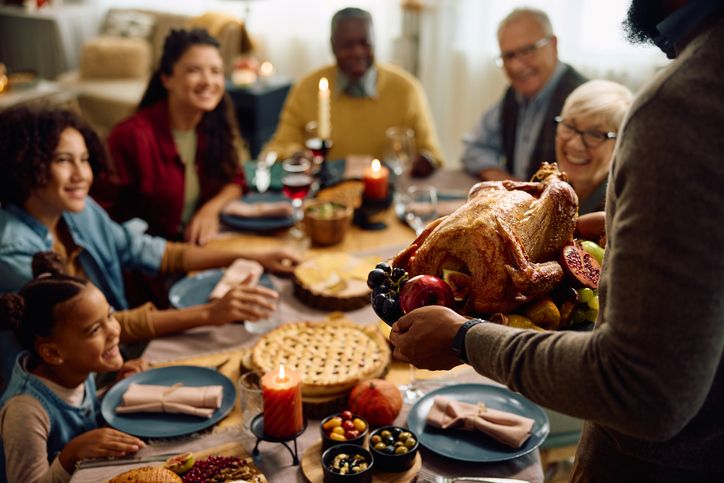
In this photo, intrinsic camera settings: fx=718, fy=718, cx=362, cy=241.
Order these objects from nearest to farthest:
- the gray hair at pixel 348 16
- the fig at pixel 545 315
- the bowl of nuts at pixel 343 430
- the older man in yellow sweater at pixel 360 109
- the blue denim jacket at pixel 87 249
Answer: the fig at pixel 545 315 < the bowl of nuts at pixel 343 430 < the blue denim jacket at pixel 87 249 < the gray hair at pixel 348 16 < the older man in yellow sweater at pixel 360 109

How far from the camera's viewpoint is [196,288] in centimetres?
216

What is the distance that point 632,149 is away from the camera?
32.2 inches

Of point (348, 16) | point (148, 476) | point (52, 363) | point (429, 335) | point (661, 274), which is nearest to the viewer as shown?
point (661, 274)

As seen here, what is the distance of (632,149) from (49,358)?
1.31 m

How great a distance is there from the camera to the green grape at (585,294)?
1.14 m

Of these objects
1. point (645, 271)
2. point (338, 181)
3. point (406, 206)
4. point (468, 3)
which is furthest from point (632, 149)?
point (468, 3)

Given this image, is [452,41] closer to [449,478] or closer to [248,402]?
[248,402]

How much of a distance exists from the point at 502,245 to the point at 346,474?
496 millimetres

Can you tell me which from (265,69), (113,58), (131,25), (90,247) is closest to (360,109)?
(90,247)

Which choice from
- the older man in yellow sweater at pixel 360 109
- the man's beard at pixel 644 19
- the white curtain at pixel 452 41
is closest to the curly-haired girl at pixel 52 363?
the man's beard at pixel 644 19

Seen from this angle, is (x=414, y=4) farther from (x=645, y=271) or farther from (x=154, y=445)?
(x=645, y=271)

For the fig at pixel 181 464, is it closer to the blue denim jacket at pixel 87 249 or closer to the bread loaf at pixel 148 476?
the bread loaf at pixel 148 476

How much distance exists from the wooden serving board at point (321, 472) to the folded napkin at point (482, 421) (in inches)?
4.6

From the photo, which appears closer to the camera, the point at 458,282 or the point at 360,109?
the point at 458,282
